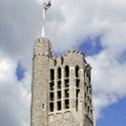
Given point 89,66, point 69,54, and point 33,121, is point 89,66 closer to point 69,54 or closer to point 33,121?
point 69,54

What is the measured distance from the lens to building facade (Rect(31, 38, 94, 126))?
70.9 metres

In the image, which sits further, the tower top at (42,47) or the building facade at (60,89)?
the tower top at (42,47)

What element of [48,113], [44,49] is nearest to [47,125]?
[48,113]

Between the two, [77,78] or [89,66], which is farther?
[89,66]

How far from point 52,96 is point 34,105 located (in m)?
3.82

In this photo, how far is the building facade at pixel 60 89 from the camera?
70.9 meters

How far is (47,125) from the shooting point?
70.8 m

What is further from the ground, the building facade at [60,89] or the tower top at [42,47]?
the tower top at [42,47]

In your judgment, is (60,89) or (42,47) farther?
(42,47)

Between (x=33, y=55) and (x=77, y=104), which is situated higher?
(x=33, y=55)

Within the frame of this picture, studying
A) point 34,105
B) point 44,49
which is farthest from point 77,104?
point 44,49

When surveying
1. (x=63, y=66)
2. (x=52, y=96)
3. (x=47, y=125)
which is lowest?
(x=47, y=125)

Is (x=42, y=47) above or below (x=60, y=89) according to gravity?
above

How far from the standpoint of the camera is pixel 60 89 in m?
74.2
